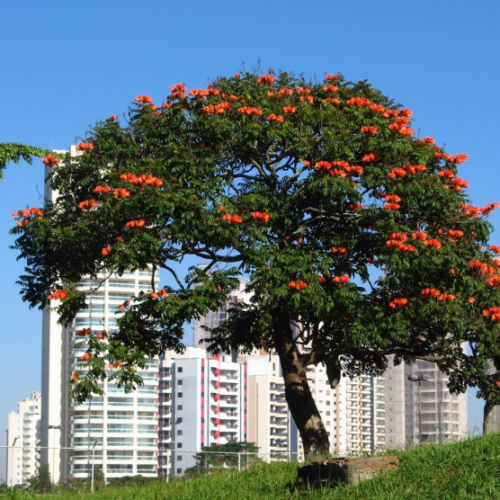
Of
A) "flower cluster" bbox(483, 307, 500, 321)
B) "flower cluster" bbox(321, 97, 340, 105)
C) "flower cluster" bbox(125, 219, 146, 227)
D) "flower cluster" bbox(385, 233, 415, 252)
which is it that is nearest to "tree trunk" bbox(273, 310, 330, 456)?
"flower cluster" bbox(385, 233, 415, 252)

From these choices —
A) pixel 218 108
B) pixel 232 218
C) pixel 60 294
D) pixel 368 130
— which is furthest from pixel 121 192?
pixel 368 130

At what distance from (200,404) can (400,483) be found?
11697cm

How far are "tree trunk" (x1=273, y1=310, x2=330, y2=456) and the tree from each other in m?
0.03

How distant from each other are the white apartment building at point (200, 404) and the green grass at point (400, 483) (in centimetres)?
11108

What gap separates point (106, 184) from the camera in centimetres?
1750

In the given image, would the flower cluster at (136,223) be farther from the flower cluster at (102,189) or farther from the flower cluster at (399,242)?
the flower cluster at (399,242)

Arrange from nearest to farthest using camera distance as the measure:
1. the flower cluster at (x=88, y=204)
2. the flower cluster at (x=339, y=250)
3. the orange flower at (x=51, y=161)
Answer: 1. the flower cluster at (x=88, y=204)
2. the flower cluster at (x=339, y=250)
3. the orange flower at (x=51, y=161)

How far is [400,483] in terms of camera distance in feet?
39.9

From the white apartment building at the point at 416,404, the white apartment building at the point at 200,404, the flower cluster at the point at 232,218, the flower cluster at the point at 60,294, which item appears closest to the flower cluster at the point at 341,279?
the flower cluster at the point at 232,218

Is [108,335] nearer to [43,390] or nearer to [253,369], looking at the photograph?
[43,390]

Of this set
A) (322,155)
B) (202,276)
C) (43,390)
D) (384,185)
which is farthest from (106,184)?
(43,390)

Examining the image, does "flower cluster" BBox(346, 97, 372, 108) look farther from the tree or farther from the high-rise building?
the high-rise building

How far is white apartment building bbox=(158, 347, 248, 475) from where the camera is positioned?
126 m

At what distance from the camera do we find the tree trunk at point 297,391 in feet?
61.2
